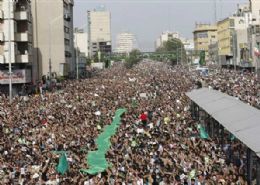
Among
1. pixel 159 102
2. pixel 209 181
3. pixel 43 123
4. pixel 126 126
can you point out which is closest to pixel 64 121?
pixel 43 123

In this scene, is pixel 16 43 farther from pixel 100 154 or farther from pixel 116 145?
pixel 100 154

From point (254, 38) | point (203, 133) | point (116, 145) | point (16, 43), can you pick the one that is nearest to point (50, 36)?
point (16, 43)

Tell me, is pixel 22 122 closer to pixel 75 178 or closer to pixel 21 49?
pixel 75 178

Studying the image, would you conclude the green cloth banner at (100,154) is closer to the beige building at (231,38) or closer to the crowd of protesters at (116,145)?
the crowd of protesters at (116,145)

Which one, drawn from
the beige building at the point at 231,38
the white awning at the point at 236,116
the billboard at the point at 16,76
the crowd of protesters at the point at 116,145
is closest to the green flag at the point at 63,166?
the crowd of protesters at the point at 116,145

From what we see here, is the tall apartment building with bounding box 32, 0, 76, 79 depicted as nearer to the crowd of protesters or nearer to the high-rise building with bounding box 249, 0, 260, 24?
the crowd of protesters
